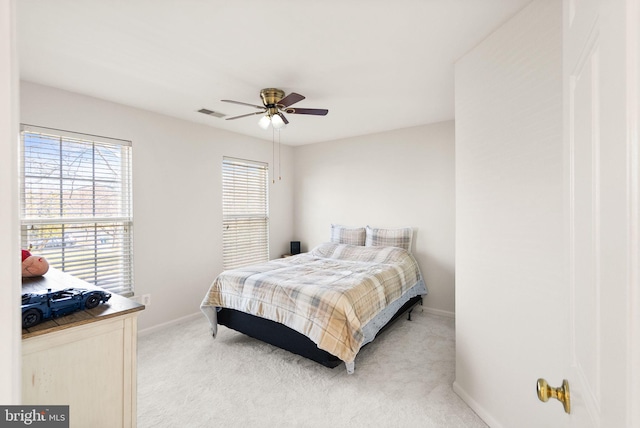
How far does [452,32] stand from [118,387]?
2.70 metres

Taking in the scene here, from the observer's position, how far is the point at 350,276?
10.1 feet

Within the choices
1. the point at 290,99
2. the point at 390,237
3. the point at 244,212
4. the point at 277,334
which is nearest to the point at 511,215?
the point at 290,99

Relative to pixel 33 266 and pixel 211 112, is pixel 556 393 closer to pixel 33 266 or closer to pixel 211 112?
pixel 33 266

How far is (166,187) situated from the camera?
351cm

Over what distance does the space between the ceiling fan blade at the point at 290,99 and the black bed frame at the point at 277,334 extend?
77.1 inches

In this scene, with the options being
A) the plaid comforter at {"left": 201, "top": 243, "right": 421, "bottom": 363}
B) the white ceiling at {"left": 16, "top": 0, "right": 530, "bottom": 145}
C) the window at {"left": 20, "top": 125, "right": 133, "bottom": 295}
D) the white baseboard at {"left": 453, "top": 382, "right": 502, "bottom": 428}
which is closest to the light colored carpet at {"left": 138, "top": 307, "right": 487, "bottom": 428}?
the white baseboard at {"left": 453, "top": 382, "right": 502, "bottom": 428}

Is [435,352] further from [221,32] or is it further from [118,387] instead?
[221,32]

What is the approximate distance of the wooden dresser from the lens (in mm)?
1151

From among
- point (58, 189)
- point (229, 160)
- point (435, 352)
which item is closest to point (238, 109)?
point (229, 160)

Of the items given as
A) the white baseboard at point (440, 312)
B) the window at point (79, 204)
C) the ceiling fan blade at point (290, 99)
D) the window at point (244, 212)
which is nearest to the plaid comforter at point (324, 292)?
the white baseboard at point (440, 312)

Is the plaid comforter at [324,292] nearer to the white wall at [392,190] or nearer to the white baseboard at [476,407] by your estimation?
the white wall at [392,190]

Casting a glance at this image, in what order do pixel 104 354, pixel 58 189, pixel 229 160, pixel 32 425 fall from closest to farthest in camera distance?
pixel 32 425, pixel 104 354, pixel 58 189, pixel 229 160

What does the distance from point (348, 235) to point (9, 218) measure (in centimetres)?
417

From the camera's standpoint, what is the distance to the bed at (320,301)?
2381 millimetres
